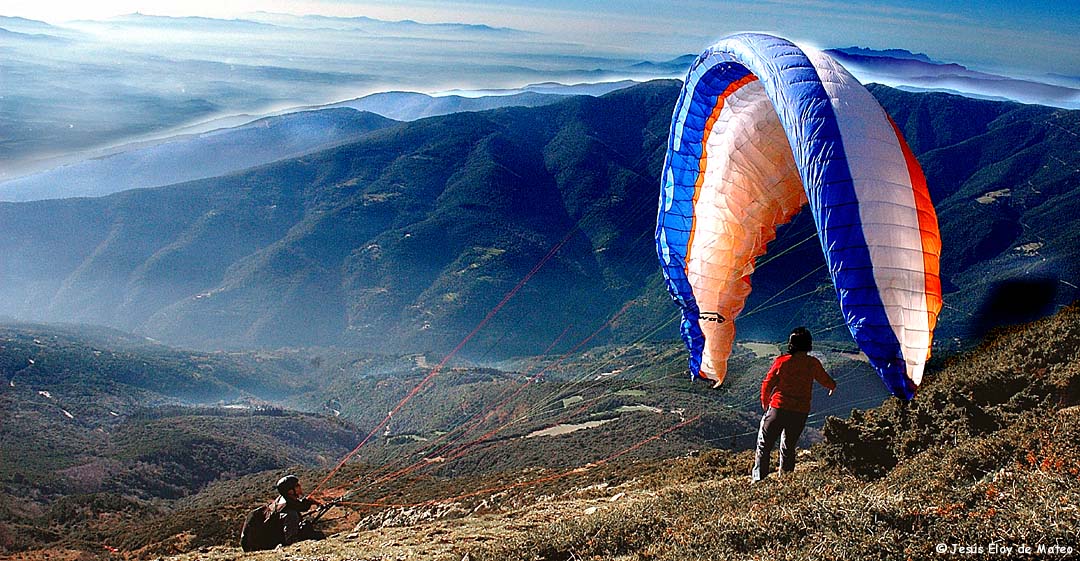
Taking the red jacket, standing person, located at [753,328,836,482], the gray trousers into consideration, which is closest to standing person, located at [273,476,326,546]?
the gray trousers

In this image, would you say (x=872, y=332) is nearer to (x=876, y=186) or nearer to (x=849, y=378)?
(x=876, y=186)

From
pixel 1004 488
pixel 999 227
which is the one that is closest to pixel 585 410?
pixel 1004 488

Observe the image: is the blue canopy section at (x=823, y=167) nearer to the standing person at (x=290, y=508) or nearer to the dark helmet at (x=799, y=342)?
the dark helmet at (x=799, y=342)

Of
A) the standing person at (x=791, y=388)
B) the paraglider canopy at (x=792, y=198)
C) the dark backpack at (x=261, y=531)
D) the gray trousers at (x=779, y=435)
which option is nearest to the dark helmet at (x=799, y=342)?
the standing person at (x=791, y=388)

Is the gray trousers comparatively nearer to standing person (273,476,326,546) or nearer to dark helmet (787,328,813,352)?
dark helmet (787,328,813,352)

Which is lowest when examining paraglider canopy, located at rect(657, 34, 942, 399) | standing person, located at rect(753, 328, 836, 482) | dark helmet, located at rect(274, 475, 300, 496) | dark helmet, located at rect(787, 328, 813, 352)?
dark helmet, located at rect(274, 475, 300, 496)

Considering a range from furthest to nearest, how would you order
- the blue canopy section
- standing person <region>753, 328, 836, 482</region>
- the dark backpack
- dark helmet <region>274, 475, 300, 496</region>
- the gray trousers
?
1. dark helmet <region>274, 475, 300, 496</region>
2. the dark backpack
3. the gray trousers
4. standing person <region>753, 328, 836, 482</region>
5. the blue canopy section
